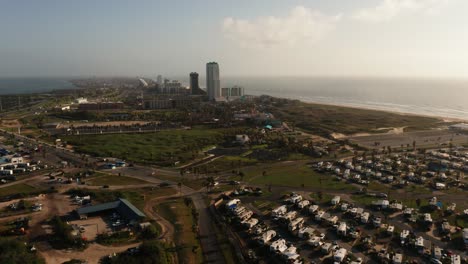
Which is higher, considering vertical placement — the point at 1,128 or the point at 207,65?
the point at 207,65

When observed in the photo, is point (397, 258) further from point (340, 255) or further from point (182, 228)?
point (182, 228)

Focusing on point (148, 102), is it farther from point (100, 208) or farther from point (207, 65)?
point (100, 208)

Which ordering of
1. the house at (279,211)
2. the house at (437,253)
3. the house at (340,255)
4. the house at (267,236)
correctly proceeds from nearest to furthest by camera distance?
the house at (340,255) < the house at (437,253) < the house at (267,236) < the house at (279,211)

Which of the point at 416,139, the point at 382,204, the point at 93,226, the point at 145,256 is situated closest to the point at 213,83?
the point at 416,139

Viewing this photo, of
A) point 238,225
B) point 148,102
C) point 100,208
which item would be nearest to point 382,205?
point 238,225

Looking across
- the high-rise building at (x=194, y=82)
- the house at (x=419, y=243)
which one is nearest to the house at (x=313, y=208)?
the house at (x=419, y=243)

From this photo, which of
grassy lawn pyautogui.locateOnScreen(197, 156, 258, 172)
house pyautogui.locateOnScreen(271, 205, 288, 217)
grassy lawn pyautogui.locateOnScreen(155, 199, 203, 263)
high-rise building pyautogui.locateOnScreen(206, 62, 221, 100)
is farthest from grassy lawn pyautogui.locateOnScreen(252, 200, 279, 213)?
high-rise building pyautogui.locateOnScreen(206, 62, 221, 100)

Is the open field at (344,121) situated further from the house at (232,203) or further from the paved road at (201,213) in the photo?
the house at (232,203)

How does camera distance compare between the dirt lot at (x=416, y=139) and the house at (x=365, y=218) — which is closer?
the house at (x=365, y=218)
